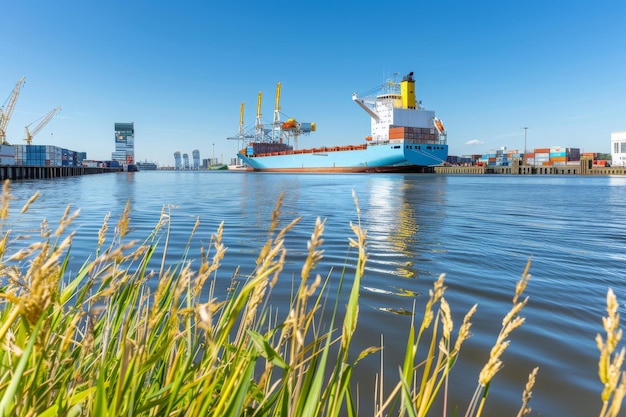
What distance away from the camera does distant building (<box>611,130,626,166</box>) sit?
78250 mm

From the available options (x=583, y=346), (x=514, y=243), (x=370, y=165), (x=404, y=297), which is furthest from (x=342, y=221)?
(x=370, y=165)

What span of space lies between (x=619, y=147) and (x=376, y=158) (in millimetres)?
57828

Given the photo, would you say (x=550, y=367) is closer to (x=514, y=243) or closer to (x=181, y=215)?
(x=514, y=243)

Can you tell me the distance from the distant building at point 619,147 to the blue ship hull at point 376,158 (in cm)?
4621

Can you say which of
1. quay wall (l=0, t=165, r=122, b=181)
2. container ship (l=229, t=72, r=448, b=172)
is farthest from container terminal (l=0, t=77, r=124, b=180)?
container ship (l=229, t=72, r=448, b=172)

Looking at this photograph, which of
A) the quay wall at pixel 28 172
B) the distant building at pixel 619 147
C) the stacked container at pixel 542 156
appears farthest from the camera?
the stacked container at pixel 542 156

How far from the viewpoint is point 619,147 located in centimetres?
7950

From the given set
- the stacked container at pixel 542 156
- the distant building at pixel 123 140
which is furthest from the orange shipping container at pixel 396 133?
the distant building at pixel 123 140

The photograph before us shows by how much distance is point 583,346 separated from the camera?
3.00 meters

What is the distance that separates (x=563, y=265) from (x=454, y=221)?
4.84 metres

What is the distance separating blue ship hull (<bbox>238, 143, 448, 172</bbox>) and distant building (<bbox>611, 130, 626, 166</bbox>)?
4621cm

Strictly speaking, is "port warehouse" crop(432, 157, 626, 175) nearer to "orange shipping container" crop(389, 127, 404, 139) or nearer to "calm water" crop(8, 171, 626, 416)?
"orange shipping container" crop(389, 127, 404, 139)

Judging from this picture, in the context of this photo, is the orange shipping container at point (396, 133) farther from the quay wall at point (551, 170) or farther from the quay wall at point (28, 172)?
the quay wall at point (28, 172)

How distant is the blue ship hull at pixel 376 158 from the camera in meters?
54.6
